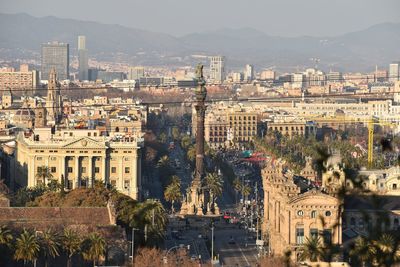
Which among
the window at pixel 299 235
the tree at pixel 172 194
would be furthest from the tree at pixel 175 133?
the window at pixel 299 235

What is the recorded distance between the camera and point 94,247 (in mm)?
31594

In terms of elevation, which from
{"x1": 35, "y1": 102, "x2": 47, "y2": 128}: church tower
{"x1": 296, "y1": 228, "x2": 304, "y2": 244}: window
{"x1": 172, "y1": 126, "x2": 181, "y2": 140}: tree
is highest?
{"x1": 35, "y1": 102, "x2": 47, "y2": 128}: church tower

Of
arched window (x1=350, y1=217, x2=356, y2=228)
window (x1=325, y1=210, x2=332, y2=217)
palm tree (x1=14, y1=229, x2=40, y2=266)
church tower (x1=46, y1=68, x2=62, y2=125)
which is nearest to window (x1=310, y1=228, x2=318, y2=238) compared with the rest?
window (x1=325, y1=210, x2=332, y2=217)

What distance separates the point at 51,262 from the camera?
105ft

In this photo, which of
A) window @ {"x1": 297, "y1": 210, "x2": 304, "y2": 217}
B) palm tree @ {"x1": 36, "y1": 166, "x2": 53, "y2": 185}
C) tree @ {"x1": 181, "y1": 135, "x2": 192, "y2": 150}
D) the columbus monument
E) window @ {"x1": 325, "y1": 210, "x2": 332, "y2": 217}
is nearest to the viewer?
window @ {"x1": 325, "y1": 210, "x2": 332, "y2": 217}

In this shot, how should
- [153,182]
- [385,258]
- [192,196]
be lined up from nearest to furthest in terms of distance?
[385,258], [192,196], [153,182]

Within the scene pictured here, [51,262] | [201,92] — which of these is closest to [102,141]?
[201,92]

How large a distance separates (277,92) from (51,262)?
137 meters

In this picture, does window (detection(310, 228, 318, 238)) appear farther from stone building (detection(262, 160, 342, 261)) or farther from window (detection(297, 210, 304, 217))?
window (detection(297, 210, 304, 217))

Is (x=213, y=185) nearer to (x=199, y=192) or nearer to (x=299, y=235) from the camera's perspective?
(x=199, y=192)

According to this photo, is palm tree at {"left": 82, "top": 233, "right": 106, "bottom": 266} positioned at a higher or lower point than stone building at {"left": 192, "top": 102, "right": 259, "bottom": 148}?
higher

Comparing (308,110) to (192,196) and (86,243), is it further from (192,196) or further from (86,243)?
(86,243)

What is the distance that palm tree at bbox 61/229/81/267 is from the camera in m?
31.7

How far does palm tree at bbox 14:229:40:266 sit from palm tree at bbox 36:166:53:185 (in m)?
19.2
